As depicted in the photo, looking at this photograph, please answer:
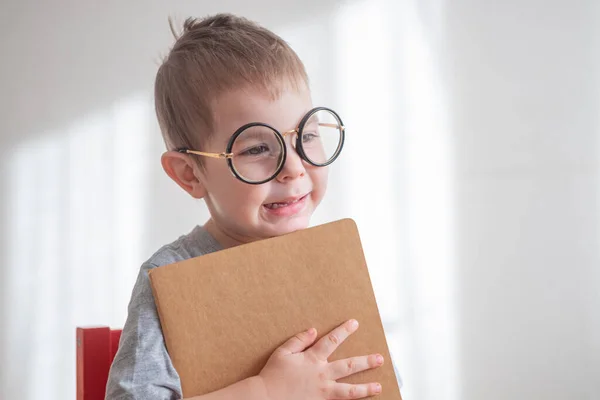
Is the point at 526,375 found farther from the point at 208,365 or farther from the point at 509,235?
the point at 208,365

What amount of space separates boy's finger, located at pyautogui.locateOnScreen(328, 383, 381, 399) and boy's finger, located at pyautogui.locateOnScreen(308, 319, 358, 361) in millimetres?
34

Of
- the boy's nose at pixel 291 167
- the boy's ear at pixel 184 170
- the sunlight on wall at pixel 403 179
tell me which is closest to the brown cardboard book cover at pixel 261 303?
the boy's nose at pixel 291 167

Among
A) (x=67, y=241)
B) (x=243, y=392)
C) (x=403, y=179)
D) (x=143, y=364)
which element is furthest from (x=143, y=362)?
(x=403, y=179)

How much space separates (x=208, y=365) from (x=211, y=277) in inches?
3.5

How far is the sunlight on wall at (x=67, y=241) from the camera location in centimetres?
206

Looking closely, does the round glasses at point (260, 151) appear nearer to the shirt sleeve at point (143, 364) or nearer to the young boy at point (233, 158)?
the young boy at point (233, 158)

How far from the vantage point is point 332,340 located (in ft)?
2.35

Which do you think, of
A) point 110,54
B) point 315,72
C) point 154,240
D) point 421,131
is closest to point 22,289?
point 154,240

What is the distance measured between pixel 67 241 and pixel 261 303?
151 cm

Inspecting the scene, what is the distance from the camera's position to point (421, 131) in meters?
2.48

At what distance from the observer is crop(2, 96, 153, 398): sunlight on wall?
206 centimetres

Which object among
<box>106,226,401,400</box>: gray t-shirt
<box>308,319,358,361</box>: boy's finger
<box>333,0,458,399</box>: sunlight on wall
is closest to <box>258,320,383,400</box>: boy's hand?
<box>308,319,358,361</box>: boy's finger

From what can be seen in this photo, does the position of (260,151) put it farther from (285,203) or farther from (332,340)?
(332,340)

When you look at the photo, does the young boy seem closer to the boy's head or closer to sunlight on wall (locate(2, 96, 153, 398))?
the boy's head
